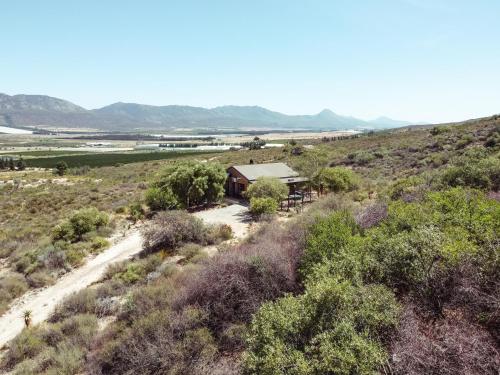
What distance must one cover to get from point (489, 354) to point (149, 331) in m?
7.66

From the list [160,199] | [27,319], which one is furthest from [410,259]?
[160,199]

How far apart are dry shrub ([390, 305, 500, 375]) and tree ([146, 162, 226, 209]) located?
23.2 meters

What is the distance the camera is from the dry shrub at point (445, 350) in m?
5.18

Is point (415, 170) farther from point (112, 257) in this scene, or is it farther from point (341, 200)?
point (112, 257)

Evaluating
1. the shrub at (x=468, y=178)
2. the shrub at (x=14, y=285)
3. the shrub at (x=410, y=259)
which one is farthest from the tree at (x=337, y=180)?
the shrub at (x=14, y=285)

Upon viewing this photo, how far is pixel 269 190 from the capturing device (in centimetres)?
2648

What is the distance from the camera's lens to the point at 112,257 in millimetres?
18906

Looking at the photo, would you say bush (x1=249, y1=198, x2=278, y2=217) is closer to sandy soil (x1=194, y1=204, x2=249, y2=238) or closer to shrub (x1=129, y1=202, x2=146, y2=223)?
sandy soil (x1=194, y1=204, x2=249, y2=238)

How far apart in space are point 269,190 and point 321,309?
19.8 meters

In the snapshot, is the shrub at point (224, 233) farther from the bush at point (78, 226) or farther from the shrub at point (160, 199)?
the bush at point (78, 226)

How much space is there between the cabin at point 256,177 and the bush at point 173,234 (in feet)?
38.6

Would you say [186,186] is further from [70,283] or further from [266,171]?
[70,283]

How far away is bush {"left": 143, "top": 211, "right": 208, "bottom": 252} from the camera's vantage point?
18.5 m

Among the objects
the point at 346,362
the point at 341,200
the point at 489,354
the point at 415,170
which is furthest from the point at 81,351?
the point at 415,170
